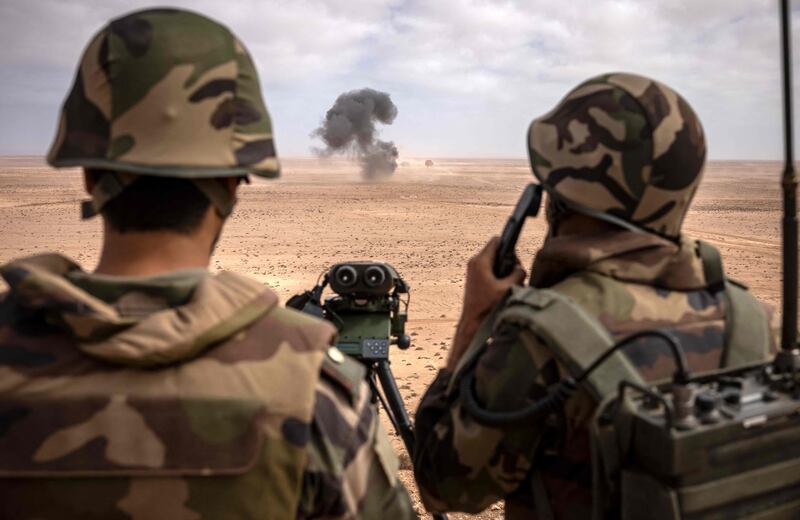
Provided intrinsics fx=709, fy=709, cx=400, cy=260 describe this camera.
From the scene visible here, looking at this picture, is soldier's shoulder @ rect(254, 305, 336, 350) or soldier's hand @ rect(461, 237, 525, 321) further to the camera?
soldier's hand @ rect(461, 237, 525, 321)

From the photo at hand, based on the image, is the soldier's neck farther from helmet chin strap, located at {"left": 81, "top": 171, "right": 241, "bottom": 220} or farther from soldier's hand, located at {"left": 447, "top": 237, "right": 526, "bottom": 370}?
soldier's hand, located at {"left": 447, "top": 237, "right": 526, "bottom": 370}

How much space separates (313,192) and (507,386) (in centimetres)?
3325

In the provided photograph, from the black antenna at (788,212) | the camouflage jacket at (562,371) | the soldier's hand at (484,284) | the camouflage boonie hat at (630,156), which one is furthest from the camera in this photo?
the soldier's hand at (484,284)

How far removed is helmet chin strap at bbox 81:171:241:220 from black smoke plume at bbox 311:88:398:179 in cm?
4996

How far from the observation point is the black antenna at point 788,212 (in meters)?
1.59

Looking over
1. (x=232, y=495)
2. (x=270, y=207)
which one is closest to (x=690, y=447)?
(x=232, y=495)

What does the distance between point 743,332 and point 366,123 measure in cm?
5160

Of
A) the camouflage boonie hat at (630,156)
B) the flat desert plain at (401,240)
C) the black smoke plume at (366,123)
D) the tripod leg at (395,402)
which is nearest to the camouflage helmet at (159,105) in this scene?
the camouflage boonie hat at (630,156)

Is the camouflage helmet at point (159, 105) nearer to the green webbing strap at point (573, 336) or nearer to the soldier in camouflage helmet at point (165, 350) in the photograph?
the soldier in camouflage helmet at point (165, 350)

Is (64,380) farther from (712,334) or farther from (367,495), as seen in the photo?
(712,334)

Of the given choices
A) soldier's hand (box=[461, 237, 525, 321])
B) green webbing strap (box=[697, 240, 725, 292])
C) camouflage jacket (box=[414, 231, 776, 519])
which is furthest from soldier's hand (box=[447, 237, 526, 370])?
green webbing strap (box=[697, 240, 725, 292])

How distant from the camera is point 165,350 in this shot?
1257 mm

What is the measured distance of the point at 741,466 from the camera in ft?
4.81

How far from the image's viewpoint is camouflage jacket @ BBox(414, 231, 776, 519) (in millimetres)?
1762
